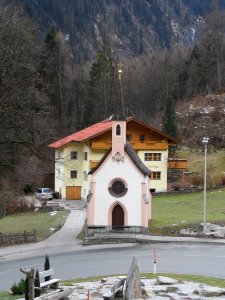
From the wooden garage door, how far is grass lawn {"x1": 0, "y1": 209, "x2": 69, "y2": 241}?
9821 mm

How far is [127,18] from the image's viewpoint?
164750 millimetres

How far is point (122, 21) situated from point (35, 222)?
125 metres

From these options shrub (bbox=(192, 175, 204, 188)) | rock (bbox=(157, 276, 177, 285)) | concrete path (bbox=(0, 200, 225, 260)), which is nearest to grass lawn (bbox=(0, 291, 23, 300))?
rock (bbox=(157, 276, 177, 285))

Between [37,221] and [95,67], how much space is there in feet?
163

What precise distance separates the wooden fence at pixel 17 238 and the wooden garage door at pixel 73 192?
25112mm

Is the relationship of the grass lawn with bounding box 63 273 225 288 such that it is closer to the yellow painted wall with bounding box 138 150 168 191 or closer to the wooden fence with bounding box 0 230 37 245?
the wooden fence with bounding box 0 230 37 245

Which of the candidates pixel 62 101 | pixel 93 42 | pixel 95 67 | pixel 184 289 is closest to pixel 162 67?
pixel 95 67

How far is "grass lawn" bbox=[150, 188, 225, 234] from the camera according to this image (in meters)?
39.4

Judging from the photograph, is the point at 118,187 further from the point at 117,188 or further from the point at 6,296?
the point at 6,296

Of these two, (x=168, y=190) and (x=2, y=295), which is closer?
(x=2, y=295)

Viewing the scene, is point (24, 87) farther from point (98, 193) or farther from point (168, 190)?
point (168, 190)

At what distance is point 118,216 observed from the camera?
39.3 metres

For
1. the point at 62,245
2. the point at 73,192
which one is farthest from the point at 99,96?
the point at 62,245

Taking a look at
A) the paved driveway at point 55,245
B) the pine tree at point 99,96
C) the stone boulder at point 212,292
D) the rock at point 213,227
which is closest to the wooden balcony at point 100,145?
the paved driveway at point 55,245
